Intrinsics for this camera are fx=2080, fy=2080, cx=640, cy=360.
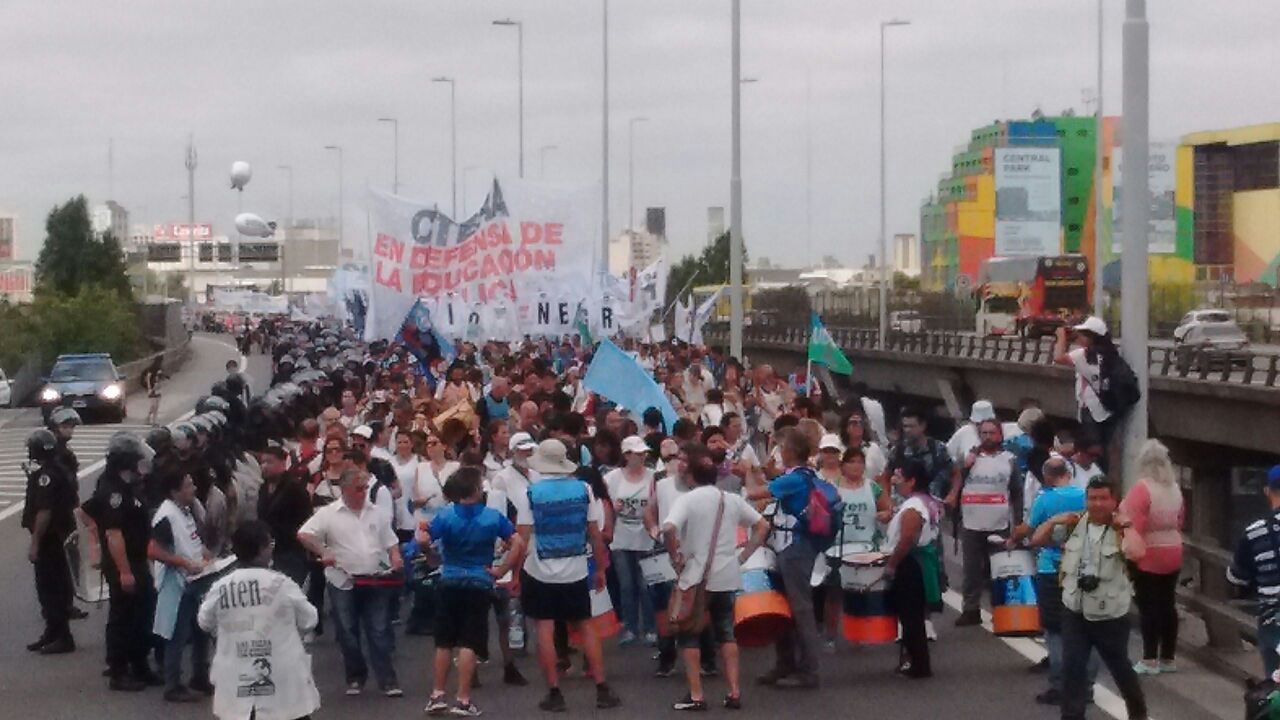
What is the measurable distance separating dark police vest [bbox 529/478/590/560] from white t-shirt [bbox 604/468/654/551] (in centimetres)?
150

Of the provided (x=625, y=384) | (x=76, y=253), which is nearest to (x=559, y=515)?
(x=625, y=384)

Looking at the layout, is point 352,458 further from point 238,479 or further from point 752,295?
point 752,295

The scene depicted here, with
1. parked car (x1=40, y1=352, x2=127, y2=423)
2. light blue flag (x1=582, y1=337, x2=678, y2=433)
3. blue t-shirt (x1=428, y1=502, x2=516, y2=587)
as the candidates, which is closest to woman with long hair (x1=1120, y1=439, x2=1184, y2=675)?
blue t-shirt (x1=428, y1=502, x2=516, y2=587)

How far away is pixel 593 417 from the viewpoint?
58.9 feet

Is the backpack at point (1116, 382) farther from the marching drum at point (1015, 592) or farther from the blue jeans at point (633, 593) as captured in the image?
the blue jeans at point (633, 593)

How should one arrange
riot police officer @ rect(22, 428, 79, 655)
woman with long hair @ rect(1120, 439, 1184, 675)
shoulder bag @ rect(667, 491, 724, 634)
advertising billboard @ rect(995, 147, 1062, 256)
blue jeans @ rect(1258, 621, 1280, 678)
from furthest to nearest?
1. advertising billboard @ rect(995, 147, 1062, 256)
2. riot police officer @ rect(22, 428, 79, 655)
3. shoulder bag @ rect(667, 491, 724, 634)
4. woman with long hair @ rect(1120, 439, 1184, 675)
5. blue jeans @ rect(1258, 621, 1280, 678)

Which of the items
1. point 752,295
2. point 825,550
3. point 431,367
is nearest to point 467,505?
point 825,550

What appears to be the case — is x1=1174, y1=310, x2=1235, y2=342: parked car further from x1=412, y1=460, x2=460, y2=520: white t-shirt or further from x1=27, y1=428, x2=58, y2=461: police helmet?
x1=27, y1=428, x2=58, y2=461: police helmet

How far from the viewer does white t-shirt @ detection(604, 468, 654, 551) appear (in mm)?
13516

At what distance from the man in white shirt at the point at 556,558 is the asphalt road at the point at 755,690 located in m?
0.29

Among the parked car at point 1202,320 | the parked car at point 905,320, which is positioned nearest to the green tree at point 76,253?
the parked car at point 905,320

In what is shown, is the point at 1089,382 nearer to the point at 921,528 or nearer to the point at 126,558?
the point at 921,528

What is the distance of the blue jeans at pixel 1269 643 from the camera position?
32.1 feet

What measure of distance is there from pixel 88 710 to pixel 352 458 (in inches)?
84.5
